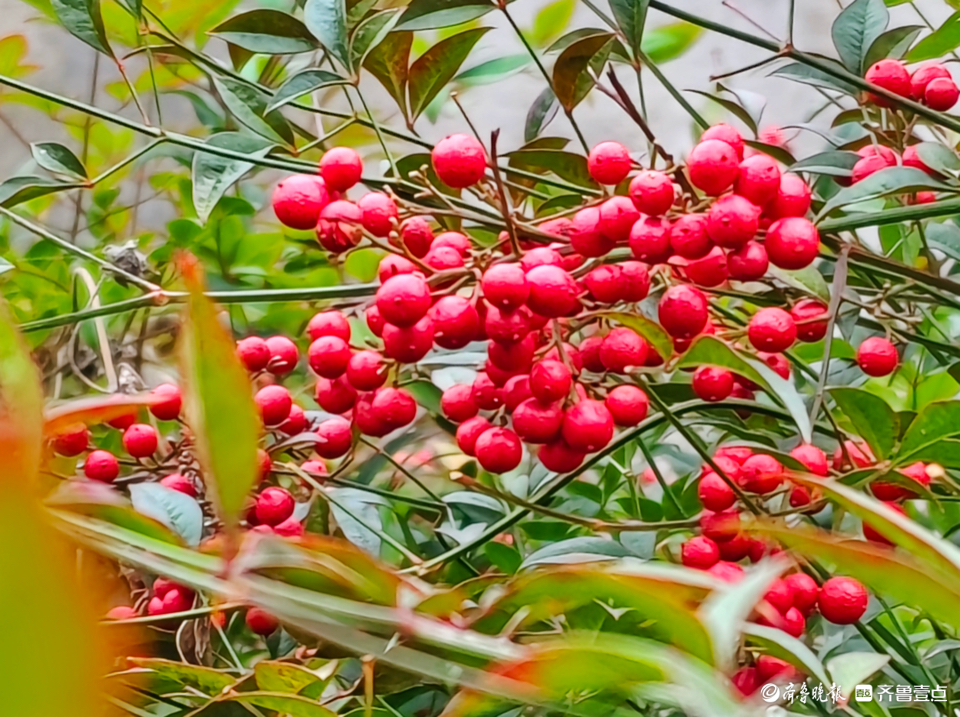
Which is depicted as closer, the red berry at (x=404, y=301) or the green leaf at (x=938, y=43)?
the red berry at (x=404, y=301)

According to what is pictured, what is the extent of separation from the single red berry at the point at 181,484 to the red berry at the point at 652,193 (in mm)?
229

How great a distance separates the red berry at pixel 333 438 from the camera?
0.46m

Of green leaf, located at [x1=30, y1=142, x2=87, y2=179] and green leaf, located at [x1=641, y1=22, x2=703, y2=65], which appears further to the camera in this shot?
green leaf, located at [x1=641, y1=22, x2=703, y2=65]

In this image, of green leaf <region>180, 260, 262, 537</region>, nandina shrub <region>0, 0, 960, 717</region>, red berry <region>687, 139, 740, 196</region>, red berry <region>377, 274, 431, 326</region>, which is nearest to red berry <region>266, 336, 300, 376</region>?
nandina shrub <region>0, 0, 960, 717</region>

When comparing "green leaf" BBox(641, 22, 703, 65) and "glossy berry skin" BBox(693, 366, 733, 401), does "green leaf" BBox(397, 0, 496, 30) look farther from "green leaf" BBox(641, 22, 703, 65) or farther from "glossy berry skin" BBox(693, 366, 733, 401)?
"green leaf" BBox(641, 22, 703, 65)

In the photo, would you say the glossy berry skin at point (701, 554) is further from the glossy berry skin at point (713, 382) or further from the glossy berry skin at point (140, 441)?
the glossy berry skin at point (140, 441)

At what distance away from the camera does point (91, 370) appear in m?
0.83

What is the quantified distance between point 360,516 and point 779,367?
205 mm

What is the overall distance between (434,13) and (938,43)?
0.28 meters

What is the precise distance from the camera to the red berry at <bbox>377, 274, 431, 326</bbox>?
0.36 meters

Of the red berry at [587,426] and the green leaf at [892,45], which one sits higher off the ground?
the green leaf at [892,45]

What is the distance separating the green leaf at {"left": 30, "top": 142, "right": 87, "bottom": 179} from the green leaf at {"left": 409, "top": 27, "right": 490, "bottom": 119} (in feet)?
0.60

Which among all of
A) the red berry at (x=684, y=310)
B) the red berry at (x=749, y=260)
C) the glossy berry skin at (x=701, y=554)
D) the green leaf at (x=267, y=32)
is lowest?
the glossy berry skin at (x=701, y=554)

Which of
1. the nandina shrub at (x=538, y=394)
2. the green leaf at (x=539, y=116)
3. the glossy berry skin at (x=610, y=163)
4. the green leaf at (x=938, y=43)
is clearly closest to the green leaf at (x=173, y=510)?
the nandina shrub at (x=538, y=394)
